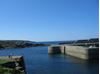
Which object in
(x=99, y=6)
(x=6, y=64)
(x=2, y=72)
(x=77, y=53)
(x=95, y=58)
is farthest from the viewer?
(x=77, y=53)

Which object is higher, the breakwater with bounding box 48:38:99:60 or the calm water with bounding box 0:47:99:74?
the breakwater with bounding box 48:38:99:60

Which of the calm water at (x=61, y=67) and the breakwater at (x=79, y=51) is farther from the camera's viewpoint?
the breakwater at (x=79, y=51)

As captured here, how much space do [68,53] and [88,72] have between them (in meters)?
A: 31.4

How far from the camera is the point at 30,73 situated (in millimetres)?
30062

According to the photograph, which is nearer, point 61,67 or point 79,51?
point 61,67

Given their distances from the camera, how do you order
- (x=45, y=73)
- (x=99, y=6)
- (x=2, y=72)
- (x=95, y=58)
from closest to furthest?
(x=99, y=6) < (x=2, y=72) < (x=45, y=73) < (x=95, y=58)

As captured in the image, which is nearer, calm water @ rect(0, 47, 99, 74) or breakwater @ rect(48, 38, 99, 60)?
calm water @ rect(0, 47, 99, 74)

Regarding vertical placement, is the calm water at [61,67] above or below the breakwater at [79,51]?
below

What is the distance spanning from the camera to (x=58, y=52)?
2672 inches

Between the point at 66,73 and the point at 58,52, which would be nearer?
the point at 66,73

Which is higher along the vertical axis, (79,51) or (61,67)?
(79,51)

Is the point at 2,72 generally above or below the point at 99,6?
below

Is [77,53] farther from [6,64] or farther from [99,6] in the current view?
[99,6]

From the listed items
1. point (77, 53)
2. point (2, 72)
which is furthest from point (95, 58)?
point (2, 72)
